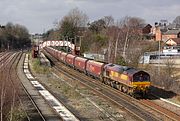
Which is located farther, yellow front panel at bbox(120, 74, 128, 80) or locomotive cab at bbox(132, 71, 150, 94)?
yellow front panel at bbox(120, 74, 128, 80)

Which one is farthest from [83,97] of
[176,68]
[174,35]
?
[174,35]

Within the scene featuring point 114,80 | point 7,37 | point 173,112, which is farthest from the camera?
point 7,37

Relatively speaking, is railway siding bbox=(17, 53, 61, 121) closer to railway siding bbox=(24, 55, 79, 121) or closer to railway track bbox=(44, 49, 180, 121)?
railway siding bbox=(24, 55, 79, 121)

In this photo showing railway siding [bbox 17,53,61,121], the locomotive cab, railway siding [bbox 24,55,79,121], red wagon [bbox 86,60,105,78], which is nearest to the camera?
railway siding [bbox 24,55,79,121]

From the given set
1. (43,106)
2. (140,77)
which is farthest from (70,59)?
(43,106)

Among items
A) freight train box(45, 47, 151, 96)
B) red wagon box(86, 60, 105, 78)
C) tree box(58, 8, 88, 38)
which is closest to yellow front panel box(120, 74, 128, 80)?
freight train box(45, 47, 151, 96)

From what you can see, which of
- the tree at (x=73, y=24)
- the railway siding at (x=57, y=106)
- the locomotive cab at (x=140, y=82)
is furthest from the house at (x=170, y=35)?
the locomotive cab at (x=140, y=82)

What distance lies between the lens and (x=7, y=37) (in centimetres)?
17738

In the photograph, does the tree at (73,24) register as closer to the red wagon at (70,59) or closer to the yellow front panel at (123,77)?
the red wagon at (70,59)

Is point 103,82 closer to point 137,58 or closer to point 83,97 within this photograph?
point 83,97

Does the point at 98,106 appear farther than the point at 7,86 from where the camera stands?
No

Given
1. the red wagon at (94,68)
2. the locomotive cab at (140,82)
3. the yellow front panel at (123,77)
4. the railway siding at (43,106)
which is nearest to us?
the railway siding at (43,106)

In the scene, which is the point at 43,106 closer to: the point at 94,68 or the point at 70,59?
the point at 94,68

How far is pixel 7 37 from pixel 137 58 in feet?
414
